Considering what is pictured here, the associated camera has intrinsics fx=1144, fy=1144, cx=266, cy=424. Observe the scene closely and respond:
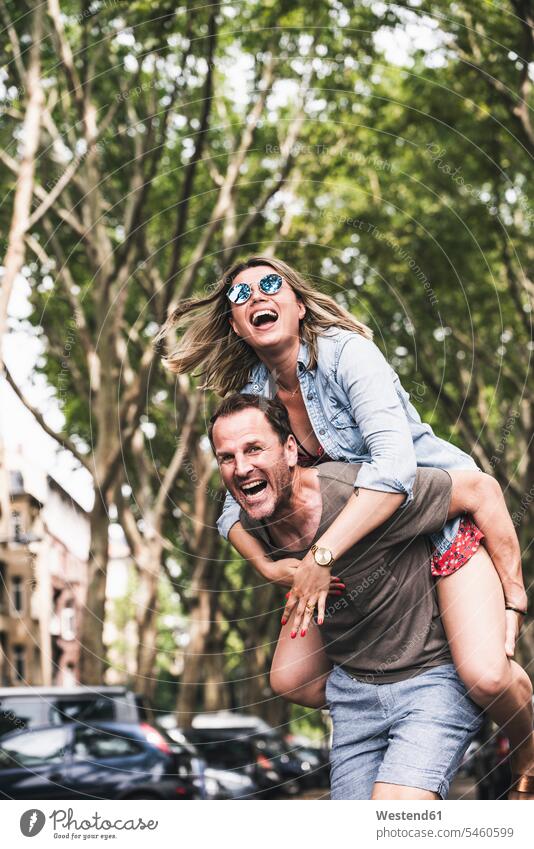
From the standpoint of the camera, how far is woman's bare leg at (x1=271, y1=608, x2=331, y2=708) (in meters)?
4.20

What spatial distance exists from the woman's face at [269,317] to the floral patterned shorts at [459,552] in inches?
35.2

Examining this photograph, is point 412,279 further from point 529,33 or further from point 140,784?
point 140,784

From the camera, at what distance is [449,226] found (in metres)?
19.5

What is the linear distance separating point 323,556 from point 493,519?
72 cm

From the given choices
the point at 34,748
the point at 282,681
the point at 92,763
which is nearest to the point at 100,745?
the point at 92,763

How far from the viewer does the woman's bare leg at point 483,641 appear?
372cm

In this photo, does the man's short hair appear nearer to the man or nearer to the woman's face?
the man

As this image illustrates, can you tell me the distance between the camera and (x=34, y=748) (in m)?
11.1

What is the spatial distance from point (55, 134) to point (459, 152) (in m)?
7.76

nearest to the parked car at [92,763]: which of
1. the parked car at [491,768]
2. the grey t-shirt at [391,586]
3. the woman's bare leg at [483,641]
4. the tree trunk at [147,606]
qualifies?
the parked car at [491,768]

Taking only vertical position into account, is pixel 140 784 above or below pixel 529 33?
below

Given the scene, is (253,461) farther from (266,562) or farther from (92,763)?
(92,763)

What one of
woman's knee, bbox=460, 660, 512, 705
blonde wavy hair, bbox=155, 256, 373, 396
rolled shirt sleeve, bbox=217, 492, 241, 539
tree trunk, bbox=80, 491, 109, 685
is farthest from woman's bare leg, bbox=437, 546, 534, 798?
tree trunk, bbox=80, 491, 109, 685

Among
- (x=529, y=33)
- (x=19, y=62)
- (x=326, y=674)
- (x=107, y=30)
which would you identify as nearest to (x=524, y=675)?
(x=326, y=674)
